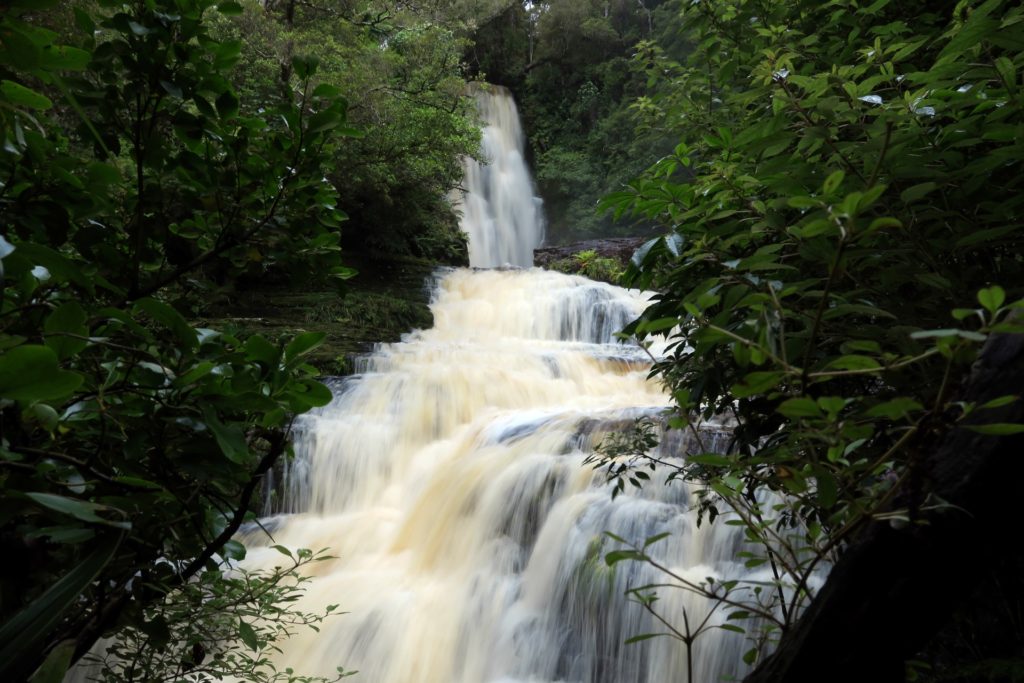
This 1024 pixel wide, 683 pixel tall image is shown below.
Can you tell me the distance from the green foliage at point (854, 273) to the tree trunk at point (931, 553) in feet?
0.08

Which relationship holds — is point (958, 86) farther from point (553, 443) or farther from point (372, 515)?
point (372, 515)

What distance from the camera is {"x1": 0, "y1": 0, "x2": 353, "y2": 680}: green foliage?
781 mm

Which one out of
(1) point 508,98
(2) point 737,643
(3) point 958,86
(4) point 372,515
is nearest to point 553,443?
(4) point 372,515

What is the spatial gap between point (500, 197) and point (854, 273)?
65.6ft

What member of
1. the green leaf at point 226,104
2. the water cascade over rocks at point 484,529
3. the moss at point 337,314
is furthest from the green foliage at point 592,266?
the green leaf at point 226,104

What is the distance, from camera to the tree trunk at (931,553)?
771mm

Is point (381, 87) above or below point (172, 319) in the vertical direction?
above

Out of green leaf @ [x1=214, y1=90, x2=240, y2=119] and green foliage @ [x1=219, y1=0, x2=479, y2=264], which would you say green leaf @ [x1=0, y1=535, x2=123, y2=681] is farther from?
green foliage @ [x1=219, y1=0, x2=479, y2=264]

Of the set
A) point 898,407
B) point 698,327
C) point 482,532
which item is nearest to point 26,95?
point 898,407

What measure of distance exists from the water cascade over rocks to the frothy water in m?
0.01

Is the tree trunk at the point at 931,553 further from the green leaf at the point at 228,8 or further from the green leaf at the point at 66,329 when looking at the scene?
the green leaf at the point at 228,8

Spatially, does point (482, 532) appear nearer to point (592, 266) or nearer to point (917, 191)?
point (917, 191)

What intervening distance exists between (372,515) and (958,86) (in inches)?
214

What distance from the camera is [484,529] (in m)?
4.84
